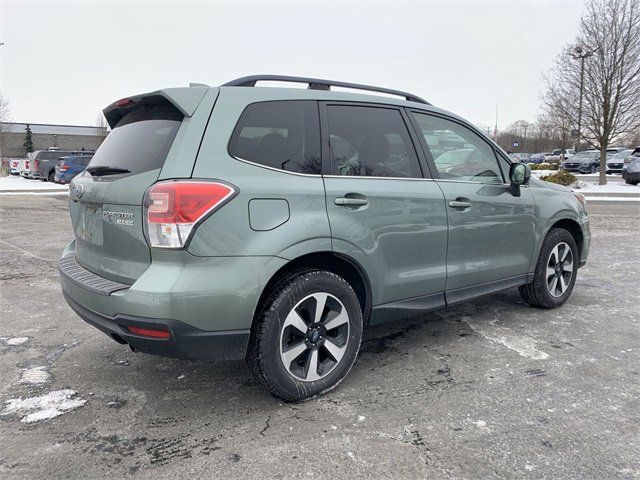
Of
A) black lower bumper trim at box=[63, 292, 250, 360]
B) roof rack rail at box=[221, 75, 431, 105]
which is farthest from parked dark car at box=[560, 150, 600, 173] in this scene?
black lower bumper trim at box=[63, 292, 250, 360]

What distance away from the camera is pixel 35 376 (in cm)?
338

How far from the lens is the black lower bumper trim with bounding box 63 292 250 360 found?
2.55 m

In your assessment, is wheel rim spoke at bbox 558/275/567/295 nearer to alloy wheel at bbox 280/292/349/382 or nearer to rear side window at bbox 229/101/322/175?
alloy wheel at bbox 280/292/349/382

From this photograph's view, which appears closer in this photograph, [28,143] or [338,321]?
[338,321]

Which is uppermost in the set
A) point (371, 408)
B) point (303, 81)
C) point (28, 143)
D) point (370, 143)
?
point (28, 143)

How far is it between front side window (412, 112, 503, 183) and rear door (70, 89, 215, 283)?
1752 mm

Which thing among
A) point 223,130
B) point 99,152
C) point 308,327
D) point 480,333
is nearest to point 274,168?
point 223,130

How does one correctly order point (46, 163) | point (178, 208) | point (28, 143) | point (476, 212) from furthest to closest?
1. point (28, 143)
2. point (46, 163)
3. point (476, 212)
4. point (178, 208)

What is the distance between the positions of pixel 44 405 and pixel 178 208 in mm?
1516

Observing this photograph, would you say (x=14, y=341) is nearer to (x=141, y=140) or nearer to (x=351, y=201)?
(x=141, y=140)

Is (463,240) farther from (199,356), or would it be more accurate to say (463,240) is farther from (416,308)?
(199,356)

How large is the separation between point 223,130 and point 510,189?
99.6 inches

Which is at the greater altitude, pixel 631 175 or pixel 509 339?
pixel 631 175

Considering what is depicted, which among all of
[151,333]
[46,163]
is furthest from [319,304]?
[46,163]
